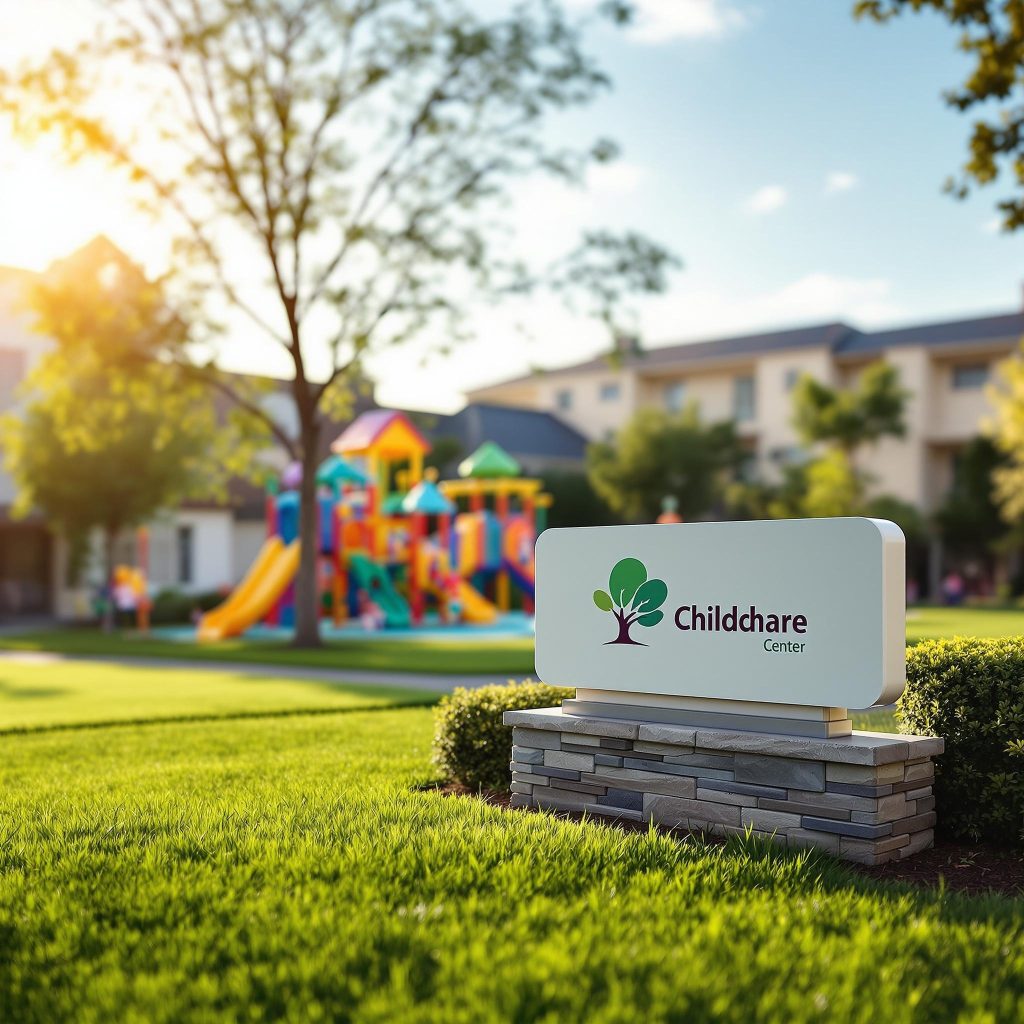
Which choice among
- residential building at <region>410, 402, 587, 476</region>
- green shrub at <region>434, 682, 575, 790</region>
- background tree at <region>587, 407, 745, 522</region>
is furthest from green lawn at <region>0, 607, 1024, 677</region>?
residential building at <region>410, 402, 587, 476</region>

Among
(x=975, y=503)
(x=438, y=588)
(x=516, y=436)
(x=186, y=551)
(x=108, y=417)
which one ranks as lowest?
(x=438, y=588)

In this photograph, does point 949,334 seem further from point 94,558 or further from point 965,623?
point 94,558

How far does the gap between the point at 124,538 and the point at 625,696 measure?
33.8 meters

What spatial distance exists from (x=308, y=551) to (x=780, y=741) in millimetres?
18792

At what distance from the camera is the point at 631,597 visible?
6688 millimetres

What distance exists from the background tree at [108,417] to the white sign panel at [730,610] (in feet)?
60.2

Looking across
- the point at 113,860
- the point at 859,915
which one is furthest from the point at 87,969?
the point at 859,915

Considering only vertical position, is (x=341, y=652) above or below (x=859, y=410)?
below

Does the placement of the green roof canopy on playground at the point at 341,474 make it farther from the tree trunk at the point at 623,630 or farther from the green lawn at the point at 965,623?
the tree trunk at the point at 623,630

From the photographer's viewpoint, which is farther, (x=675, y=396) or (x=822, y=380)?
(x=675, y=396)

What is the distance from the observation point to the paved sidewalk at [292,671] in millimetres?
16234

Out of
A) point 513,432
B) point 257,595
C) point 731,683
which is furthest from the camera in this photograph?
point 513,432

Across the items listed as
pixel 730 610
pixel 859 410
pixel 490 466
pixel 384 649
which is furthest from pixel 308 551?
pixel 859 410

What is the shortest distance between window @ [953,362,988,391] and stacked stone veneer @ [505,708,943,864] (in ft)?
147
